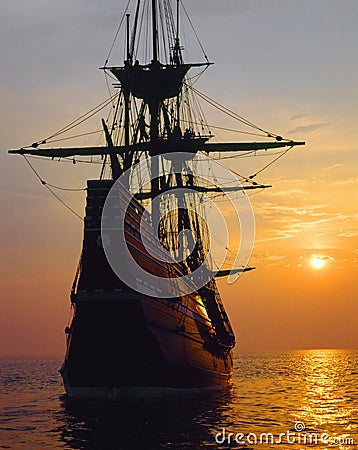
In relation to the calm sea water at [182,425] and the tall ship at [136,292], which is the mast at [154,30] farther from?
the calm sea water at [182,425]

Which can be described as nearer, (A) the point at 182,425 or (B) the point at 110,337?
(A) the point at 182,425

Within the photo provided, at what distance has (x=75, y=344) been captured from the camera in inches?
1486

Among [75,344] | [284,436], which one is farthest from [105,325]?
[284,436]

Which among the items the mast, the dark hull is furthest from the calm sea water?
the mast

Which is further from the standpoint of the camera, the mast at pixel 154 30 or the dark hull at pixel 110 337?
the mast at pixel 154 30

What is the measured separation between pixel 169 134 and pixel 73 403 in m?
25.6

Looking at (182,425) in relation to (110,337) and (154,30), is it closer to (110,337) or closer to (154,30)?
(110,337)

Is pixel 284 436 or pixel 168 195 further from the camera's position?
pixel 168 195

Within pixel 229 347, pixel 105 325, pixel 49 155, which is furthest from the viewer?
pixel 229 347

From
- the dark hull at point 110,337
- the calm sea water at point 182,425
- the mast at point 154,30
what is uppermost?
the mast at point 154,30

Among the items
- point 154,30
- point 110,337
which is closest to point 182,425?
point 110,337

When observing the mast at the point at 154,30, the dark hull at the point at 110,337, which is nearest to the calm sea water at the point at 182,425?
the dark hull at the point at 110,337

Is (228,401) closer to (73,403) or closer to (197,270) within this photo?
(73,403)

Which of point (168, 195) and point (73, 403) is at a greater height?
point (168, 195)
